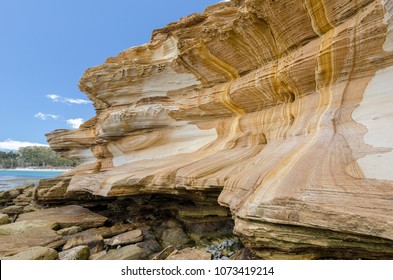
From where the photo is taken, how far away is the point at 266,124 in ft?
18.9

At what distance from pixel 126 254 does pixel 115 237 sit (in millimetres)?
1164

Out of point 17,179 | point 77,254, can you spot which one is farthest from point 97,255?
point 17,179

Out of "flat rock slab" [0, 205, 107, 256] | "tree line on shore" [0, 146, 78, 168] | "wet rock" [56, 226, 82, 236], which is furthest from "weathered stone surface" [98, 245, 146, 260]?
"tree line on shore" [0, 146, 78, 168]

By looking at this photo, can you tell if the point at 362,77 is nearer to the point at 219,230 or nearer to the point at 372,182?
the point at 372,182

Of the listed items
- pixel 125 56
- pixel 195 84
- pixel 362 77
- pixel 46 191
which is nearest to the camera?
pixel 362 77

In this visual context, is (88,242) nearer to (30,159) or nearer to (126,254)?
(126,254)

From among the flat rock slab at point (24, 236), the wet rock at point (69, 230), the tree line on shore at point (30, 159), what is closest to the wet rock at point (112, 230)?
the wet rock at point (69, 230)

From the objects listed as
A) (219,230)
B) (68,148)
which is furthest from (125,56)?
(219,230)

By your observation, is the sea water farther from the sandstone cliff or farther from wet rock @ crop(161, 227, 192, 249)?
wet rock @ crop(161, 227, 192, 249)

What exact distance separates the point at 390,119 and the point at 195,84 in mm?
5441

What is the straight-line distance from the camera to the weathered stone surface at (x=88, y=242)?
6.17 meters

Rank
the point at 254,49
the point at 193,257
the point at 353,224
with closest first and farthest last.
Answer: the point at 353,224, the point at 193,257, the point at 254,49

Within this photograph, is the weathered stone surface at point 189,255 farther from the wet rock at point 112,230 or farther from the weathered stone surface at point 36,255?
the wet rock at point 112,230

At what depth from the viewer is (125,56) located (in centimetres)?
961
